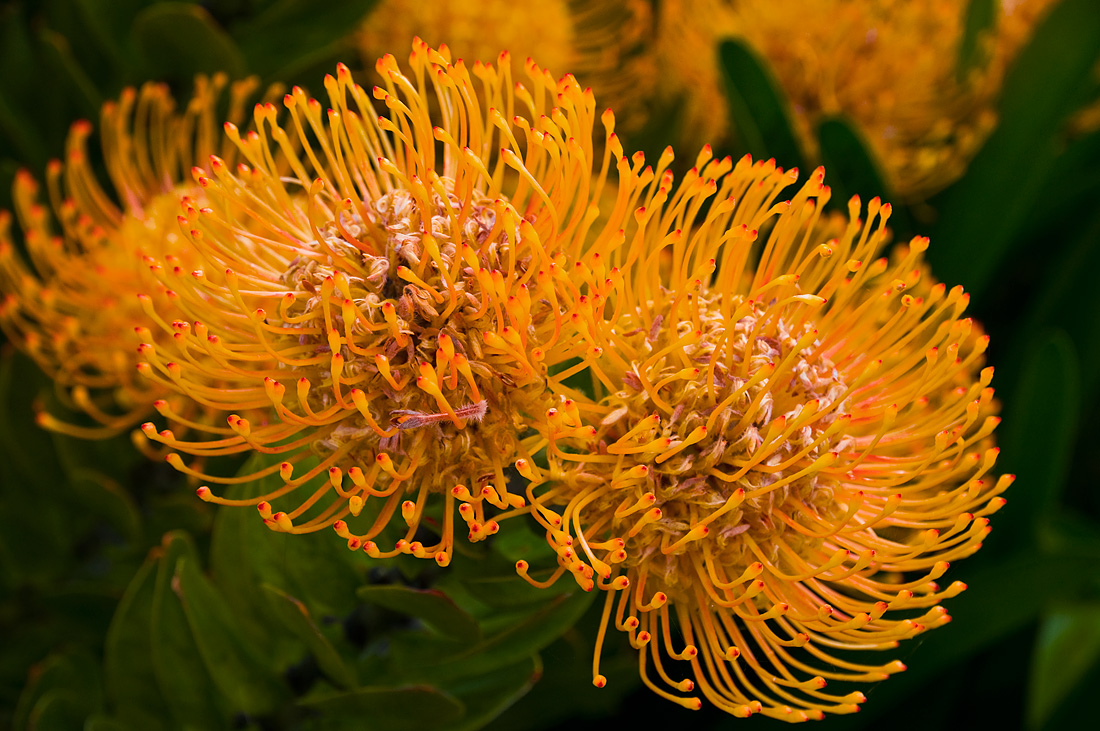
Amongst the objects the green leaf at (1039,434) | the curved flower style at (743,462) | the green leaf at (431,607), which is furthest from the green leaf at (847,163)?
the green leaf at (431,607)

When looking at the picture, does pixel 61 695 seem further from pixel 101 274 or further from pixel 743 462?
pixel 743 462

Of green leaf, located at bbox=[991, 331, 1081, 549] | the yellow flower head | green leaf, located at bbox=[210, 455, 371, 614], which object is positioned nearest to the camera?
green leaf, located at bbox=[210, 455, 371, 614]

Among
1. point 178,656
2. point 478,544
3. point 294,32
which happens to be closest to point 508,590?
point 478,544

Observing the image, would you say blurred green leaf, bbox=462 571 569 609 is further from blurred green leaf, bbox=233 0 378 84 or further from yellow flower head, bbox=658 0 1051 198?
yellow flower head, bbox=658 0 1051 198

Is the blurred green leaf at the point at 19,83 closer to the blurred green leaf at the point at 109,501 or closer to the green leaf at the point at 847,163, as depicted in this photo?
the blurred green leaf at the point at 109,501

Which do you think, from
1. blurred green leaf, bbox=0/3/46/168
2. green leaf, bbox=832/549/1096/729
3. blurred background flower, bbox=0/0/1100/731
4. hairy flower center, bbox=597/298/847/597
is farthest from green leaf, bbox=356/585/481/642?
blurred green leaf, bbox=0/3/46/168

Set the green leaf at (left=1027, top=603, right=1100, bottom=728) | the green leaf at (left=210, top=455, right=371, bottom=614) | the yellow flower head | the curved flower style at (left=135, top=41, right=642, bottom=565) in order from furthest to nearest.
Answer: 1. the yellow flower head
2. the green leaf at (left=1027, top=603, right=1100, bottom=728)
3. the green leaf at (left=210, top=455, right=371, bottom=614)
4. the curved flower style at (left=135, top=41, right=642, bottom=565)
